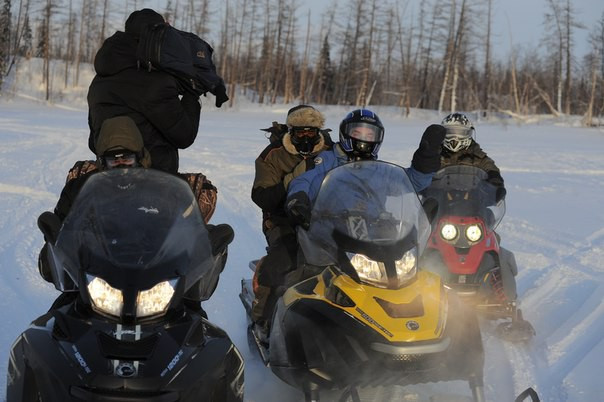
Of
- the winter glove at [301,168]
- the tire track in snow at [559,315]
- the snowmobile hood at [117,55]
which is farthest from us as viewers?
the winter glove at [301,168]

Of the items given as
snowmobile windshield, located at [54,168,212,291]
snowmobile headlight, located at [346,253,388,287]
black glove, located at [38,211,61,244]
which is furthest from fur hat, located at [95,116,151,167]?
snowmobile headlight, located at [346,253,388,287]

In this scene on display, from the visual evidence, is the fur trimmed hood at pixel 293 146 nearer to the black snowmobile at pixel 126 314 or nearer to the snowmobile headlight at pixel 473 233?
the snowmobile headlight at pixel 473 233

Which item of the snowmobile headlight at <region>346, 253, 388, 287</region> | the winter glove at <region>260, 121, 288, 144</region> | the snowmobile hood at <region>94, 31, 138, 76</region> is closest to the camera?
the snowmobile headlight at <region>346, 253, 388, 287</region>

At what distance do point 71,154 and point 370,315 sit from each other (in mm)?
13535

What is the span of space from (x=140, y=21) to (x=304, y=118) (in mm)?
1428

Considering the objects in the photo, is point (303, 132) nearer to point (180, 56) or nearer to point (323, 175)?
point (323, 175)

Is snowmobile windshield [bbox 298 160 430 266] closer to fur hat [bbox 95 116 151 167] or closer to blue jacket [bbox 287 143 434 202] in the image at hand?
blue jacket [bbox 287 143 434 202]

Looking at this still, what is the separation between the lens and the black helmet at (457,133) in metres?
5.56

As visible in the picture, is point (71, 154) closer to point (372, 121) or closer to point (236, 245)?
point (236, 245)

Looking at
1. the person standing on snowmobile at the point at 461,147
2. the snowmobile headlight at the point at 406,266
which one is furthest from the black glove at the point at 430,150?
the person standing on snowmobile at the point at 461,147

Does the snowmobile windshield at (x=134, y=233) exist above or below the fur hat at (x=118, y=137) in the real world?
below

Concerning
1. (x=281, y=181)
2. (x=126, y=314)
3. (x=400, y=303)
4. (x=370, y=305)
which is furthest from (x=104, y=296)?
(x=281, y=181)

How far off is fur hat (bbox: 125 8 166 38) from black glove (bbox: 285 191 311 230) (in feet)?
3.82

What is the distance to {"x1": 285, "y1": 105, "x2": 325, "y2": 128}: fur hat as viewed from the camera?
4531 mm
